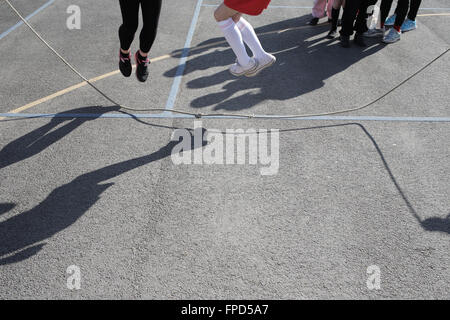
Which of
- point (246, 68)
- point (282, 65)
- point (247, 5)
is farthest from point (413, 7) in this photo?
point (247, 5)

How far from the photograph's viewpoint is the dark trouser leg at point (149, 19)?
3.93 metres

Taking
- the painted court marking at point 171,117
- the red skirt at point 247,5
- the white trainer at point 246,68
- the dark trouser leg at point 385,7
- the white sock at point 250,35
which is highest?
the red skirt at point 247,5

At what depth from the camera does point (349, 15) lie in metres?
6.53

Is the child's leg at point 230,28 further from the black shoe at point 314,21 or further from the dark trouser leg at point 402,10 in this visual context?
the dark trouser leg at point 402,10

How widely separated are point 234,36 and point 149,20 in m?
1.01

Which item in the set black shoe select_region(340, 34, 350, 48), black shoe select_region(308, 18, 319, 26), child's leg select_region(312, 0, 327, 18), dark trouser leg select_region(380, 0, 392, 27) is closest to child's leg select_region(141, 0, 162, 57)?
black shoe select_region(340, 34, 350, 48)

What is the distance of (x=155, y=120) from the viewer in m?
4.80

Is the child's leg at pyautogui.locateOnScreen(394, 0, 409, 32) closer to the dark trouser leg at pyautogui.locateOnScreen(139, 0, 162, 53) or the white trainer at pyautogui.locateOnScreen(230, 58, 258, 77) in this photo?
the white trainer at pyautogui.locateOnScreen(230, 58, 258, 77)

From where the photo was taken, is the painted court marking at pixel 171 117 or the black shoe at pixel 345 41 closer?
the painted court marking at pixel 171 117

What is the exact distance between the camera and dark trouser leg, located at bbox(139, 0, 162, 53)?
3.93 meters

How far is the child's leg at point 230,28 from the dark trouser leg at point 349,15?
11.3ft

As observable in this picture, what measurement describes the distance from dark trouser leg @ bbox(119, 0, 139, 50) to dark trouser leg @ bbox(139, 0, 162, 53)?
107 mm

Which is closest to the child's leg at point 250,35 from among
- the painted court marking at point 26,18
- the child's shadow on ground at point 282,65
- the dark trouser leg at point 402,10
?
the child's shadow on ground at point 282,65
